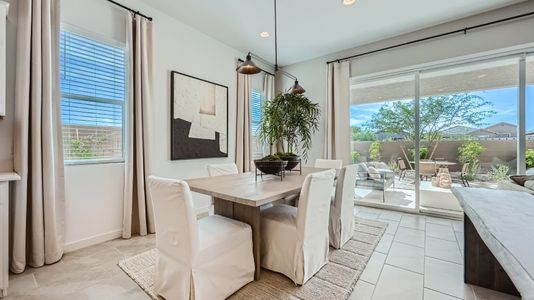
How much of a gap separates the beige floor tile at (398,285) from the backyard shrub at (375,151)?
7.96 feet

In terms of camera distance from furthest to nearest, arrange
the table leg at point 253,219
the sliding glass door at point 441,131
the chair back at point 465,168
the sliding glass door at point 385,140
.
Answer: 1. the sliding glass door at point 385,140
2. the chair back at point 465,168
3. the sliding glass door at point 441,131
4. the table leg at point 253,219

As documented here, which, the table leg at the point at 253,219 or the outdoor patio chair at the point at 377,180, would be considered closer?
the table leg at the point at 253,219

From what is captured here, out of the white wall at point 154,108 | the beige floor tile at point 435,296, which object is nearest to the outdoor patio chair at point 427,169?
the beige floor tile at point 435,296

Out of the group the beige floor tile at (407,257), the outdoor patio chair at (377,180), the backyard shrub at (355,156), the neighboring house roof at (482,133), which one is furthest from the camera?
the backyard shrub at (355,156)

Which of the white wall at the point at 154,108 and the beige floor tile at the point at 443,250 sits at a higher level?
the white wall at the point at 154,108

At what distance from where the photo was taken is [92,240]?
251 centimetres

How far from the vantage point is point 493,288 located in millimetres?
1743

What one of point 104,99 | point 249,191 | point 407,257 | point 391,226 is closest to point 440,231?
point 391,226

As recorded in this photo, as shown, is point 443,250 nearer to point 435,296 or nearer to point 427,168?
point 435,296

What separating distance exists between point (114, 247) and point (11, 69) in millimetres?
1884

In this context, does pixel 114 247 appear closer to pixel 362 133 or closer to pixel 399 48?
pixel 362 133

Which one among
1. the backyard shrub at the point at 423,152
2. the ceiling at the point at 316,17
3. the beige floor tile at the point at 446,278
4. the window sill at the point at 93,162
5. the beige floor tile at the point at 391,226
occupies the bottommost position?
the beige floor tile at the point at 446,278

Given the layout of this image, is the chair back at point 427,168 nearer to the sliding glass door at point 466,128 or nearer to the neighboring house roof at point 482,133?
the sliding glass door at point 466,128

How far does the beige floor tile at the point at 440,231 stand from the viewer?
2.74m
